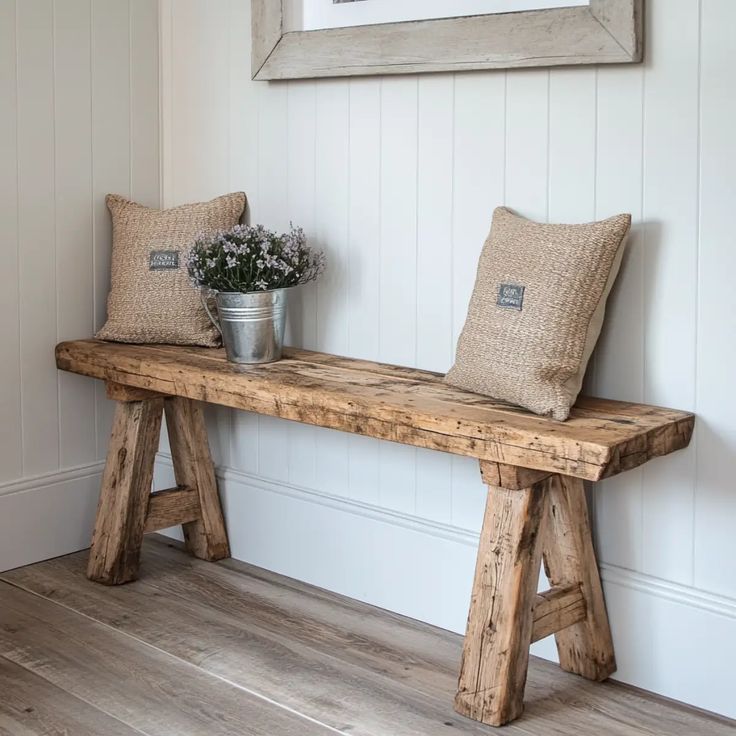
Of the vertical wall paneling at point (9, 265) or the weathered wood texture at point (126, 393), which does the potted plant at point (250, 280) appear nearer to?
the weathered wood texture at point (126, 393)

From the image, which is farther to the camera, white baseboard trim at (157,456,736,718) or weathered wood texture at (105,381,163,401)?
weathered wood texture at (105,381,163,401)

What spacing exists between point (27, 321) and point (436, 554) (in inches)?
51.4

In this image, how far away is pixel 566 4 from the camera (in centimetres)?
221

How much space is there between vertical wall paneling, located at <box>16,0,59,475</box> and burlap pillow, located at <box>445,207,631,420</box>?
1.36 m

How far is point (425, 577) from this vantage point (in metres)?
2.62

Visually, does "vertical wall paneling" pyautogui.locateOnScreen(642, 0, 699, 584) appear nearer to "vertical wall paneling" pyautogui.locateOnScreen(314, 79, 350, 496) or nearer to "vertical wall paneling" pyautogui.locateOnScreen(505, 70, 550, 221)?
"vertical wall paneling" pyautogui.locateOnScreen(505, 70, 550, 221)

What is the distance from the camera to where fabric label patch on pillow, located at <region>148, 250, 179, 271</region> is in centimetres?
287

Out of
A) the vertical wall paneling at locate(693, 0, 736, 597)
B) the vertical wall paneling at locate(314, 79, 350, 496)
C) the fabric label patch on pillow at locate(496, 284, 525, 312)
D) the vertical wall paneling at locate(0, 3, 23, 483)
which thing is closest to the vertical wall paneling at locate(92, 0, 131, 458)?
the vertical wall paneling at locate(0, 3, 23, 483)

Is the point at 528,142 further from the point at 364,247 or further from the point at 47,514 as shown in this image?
the point at 47,514

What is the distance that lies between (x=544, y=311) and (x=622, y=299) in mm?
224

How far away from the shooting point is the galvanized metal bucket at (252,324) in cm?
257

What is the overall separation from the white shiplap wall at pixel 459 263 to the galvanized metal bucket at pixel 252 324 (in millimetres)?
216

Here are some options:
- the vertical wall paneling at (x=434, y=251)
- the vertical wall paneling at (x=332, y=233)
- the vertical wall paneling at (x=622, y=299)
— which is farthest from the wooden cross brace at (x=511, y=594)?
the vertical wall paneling at (x=332, y=233)

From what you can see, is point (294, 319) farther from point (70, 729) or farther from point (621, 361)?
point (70, 729)
